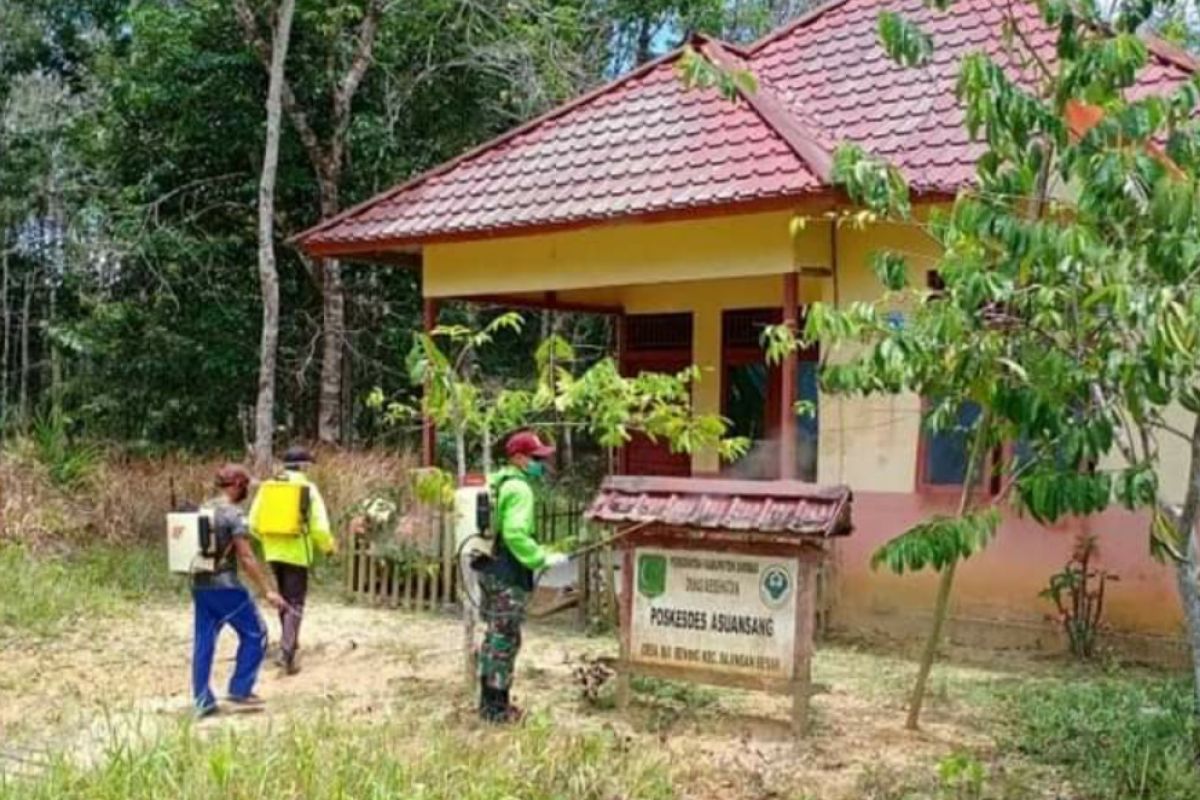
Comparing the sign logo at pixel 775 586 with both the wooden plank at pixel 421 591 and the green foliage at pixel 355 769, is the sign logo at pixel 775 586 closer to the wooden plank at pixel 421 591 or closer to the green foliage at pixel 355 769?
the green foliage at pixel 355 769

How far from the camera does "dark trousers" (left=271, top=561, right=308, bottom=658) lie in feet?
31.8

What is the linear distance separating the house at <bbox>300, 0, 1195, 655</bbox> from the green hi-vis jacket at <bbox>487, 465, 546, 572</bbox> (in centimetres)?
355

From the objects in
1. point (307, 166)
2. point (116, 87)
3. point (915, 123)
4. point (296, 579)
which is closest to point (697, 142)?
point (915, 123)

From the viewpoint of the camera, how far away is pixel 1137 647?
32.4 feet

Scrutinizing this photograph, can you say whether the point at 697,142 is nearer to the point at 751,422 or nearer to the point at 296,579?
the point at 751,422

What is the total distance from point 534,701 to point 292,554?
2.36 meters

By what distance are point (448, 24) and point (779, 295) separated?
7361mm

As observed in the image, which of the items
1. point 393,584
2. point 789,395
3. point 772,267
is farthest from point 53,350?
point 789,395

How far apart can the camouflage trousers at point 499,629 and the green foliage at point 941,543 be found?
91.1 inches

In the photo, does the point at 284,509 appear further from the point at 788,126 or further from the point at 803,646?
the point at 788,126

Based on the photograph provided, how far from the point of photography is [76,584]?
12.7 m

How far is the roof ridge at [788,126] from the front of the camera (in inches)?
408

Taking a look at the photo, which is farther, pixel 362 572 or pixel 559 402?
pixel 362 572

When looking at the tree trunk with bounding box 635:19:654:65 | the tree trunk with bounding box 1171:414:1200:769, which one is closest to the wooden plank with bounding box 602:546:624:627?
the tree trunk with bounding box 1171:414:1200:769
